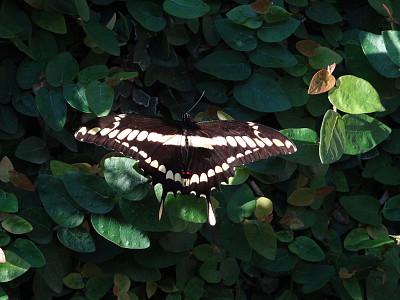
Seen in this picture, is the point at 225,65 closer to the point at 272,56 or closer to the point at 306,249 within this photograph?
the point at 272,56

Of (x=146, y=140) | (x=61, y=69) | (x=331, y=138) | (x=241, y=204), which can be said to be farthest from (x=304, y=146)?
(x=61, y=69)

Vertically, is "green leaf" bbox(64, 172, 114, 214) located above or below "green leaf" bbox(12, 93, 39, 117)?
below

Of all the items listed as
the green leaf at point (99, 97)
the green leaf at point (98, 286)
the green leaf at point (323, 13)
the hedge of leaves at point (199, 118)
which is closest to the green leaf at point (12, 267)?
the hedge of leaves at point (199, 118)

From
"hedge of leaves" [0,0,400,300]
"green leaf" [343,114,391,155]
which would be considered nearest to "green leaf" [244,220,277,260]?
"hedge of leaves" [0,0,400,300]

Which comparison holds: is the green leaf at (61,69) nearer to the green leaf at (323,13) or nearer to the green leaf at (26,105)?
the green leaf at (26,105)

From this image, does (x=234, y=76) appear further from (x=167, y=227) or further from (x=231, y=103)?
(x=167, y=227)

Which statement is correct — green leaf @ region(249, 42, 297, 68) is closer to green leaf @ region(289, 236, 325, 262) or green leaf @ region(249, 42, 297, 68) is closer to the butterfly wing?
the butterfly wing

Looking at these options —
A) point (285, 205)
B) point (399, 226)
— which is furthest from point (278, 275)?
point (399, 226)
